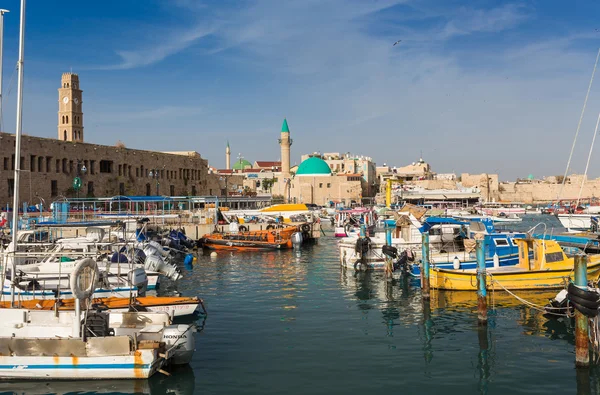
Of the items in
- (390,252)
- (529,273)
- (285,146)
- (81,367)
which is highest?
(285,146)

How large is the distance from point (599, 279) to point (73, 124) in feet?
198

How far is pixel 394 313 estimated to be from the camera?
1630cm

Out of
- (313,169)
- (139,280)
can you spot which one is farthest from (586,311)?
(313,169)

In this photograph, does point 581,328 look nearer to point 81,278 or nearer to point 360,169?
point 81,278

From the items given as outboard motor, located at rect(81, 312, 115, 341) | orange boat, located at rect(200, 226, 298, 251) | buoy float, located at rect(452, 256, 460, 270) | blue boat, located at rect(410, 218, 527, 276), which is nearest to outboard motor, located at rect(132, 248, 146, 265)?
blue boat, located at rect(410, 218, 527, 276)

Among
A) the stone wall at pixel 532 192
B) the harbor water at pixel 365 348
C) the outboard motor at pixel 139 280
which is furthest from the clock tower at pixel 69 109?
the stone wall at pixel 532 192

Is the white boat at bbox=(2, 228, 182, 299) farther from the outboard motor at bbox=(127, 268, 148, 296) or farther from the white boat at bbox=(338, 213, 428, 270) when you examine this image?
the white boat at bbox=(338, 213, 428, 270)

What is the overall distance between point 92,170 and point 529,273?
41.9 metres

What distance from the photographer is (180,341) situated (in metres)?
11.0

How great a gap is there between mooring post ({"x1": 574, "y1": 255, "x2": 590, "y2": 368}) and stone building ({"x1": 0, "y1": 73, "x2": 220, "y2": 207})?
29.3 metres

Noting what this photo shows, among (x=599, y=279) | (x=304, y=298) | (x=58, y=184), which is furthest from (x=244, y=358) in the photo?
Result: (x=58, y=184)

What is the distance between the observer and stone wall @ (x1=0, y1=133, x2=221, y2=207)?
41906 millimetres

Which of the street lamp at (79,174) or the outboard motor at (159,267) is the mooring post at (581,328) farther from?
the street lamp at (79,174)

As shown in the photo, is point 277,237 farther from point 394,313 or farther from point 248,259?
point 394,313
